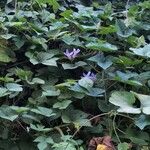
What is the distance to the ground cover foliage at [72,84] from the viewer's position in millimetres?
1136

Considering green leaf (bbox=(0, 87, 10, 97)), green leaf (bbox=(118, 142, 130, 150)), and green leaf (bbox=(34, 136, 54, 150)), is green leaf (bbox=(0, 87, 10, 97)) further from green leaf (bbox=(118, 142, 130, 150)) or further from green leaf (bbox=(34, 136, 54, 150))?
green leaf (bbox=(118, 142, 130, 150))

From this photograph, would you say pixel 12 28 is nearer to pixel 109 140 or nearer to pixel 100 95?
pixel 100 95

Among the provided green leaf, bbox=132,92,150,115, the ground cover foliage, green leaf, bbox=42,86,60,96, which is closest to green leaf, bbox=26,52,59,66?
the ground cover foliage

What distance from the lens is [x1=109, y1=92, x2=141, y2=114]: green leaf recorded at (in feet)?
3.65

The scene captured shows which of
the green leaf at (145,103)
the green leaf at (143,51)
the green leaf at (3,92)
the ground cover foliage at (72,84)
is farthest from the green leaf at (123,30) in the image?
the green leaf at (3,92)

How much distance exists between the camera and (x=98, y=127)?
3.85 ft

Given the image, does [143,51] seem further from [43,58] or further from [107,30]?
[43,58]

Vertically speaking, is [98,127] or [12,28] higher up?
[12,28]

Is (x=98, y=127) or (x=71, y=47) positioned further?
(x=71, y=47)

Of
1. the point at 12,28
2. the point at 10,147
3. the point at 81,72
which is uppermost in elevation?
the point at 12,28

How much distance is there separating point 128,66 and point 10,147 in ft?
1.56

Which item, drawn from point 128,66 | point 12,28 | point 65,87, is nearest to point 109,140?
point 65,87

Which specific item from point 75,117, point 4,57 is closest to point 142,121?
point 75,117

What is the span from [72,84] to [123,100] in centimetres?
17
